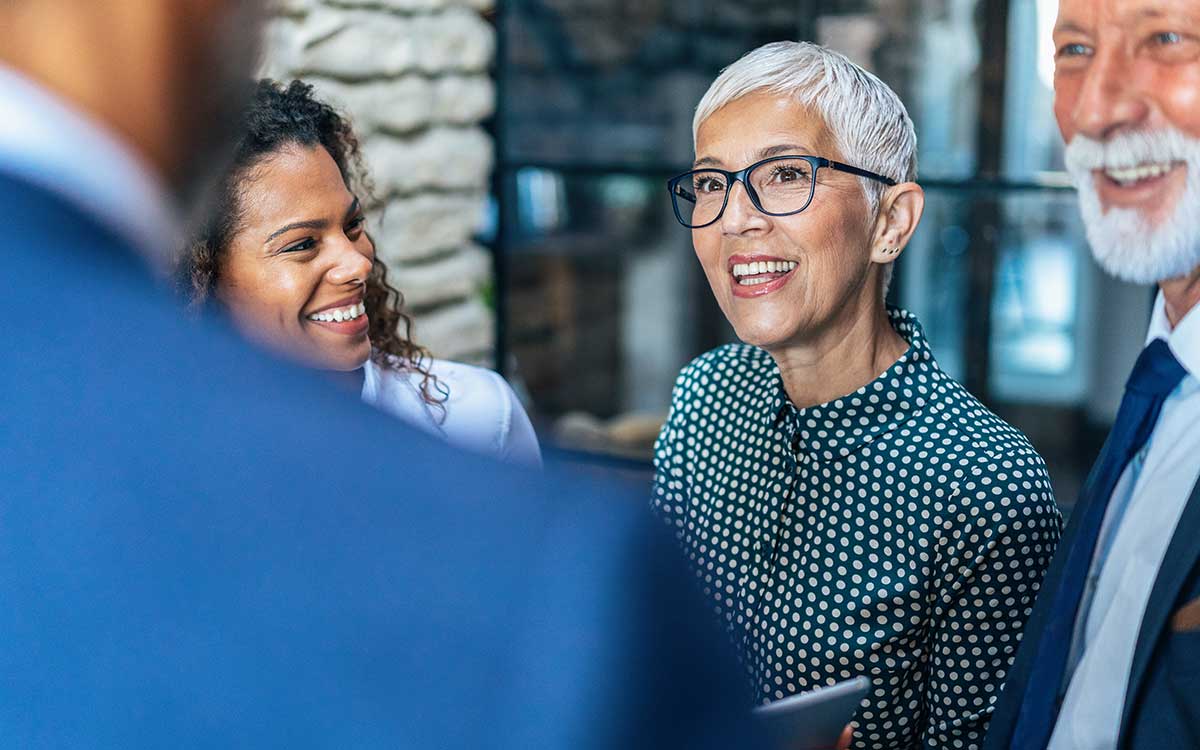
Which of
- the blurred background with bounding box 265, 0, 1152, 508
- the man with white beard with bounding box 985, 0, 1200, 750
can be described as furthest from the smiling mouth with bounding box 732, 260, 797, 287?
the blurred background with bounding box 265, 0, 1152, 508

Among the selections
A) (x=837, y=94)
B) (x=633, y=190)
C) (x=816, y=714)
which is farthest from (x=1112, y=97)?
(x=633, y=190)

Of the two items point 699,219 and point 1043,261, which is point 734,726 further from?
point 1043,261

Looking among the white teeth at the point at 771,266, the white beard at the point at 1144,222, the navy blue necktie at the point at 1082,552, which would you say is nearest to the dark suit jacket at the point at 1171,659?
the navy blue necktie at the point at 1082,552

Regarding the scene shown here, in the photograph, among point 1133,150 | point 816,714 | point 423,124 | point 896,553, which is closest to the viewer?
point 816,714

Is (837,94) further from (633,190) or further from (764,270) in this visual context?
(633,190)

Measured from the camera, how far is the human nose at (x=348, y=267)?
5.50ft

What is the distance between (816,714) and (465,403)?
0.96m

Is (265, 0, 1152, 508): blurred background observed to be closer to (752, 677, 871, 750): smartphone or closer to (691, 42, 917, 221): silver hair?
(691, 42, 917, 221): silver hair

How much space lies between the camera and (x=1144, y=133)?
125 cm

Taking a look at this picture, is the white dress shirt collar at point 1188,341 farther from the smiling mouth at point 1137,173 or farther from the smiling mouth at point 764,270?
the smiling mouth at point 764,270

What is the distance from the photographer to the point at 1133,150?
1.26 metres

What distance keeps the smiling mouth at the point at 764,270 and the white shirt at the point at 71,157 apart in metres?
1.27

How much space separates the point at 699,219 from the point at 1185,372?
0.66m

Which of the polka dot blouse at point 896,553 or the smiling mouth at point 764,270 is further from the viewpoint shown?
the smiling mouth at point 764,270
